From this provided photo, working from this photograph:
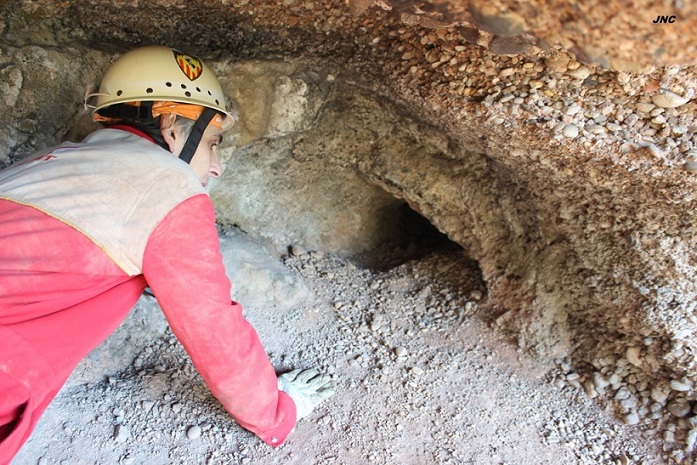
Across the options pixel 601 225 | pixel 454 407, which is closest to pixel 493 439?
pixel 454 407

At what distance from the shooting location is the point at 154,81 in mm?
1743

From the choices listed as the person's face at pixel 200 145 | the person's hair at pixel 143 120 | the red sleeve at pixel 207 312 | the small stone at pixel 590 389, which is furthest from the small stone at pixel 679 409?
the person's hair at pixel 143 120

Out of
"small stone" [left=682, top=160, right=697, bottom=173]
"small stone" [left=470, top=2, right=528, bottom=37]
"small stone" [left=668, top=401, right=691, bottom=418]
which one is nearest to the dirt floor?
"small stone" [left=668, top=401, right=691, bottom=418]

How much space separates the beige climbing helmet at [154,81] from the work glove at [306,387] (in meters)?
1.02

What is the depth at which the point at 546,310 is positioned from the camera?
7.41 ft

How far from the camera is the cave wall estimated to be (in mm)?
1531

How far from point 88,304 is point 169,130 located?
1.98 feet

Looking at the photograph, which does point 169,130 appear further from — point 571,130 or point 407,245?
point 407,245

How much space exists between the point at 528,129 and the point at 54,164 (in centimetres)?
141

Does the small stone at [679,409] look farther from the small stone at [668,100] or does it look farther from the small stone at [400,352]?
the small stone at [668,100]

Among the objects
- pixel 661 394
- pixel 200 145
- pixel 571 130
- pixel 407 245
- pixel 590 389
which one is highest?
pixel 571 130

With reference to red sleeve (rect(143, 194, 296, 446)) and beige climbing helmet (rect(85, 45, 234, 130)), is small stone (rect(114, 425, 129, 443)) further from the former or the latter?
beige climbing helmet (rect(85, 45, 234, 130))

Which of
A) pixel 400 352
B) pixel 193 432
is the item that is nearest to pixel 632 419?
pixel 400 352

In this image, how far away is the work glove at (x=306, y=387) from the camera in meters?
1.92
